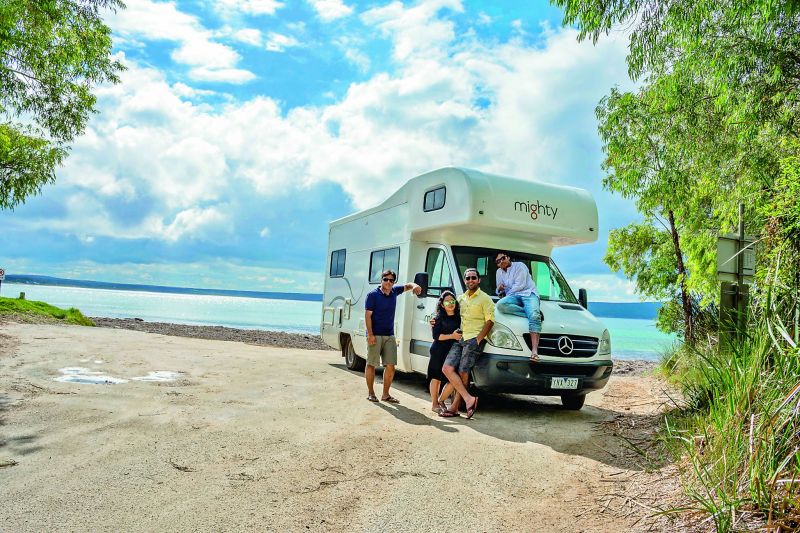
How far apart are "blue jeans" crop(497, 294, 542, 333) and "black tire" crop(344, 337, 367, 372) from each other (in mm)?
4769

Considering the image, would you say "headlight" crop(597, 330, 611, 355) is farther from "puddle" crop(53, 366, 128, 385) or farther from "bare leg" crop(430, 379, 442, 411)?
"puddle" crop(53, 366, 128, 385)

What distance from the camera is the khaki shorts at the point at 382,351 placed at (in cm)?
931

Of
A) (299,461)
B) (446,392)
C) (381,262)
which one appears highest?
(381,262)

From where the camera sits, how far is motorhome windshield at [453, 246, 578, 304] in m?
9.74

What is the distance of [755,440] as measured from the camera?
425cm

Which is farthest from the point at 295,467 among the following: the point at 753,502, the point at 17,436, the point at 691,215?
the point at 691,215

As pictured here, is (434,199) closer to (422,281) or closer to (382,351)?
(422,281)

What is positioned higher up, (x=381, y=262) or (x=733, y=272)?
(x=381, y=262)

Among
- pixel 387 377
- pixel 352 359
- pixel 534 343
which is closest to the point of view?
pixel 534 343

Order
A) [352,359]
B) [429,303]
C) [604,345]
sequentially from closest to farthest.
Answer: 1. [604,345]
2. [429,303]
3. [352,359]

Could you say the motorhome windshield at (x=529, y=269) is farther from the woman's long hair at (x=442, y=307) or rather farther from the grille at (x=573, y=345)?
the grille at (x=573, y=345)

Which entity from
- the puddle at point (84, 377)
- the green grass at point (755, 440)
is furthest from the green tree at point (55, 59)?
the green grass at point (755, 440)

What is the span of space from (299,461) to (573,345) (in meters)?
4.46

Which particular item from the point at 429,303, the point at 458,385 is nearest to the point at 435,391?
the point at 458,385
